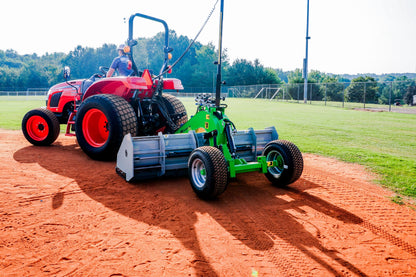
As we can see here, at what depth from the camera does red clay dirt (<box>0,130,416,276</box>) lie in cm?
290

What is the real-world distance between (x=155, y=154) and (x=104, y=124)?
6.42ft

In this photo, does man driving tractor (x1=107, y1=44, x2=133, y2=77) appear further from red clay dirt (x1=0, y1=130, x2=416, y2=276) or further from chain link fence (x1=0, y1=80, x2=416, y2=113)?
chain link fence (x1=0, y1=80, x2=416, y2=113)

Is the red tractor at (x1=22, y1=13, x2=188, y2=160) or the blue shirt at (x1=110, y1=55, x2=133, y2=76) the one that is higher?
the blue shirt at (x1=110, y1=55, x2=133, y2=76)

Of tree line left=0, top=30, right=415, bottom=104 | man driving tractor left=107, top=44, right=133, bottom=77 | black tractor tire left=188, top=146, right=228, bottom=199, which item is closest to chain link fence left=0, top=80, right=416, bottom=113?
tree line left=0, top=30, right=415, bottom=104

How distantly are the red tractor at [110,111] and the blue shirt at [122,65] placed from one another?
0.15 m

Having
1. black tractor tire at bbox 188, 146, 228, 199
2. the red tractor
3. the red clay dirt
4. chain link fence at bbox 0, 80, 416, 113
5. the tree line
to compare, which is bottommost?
the red clay dirt

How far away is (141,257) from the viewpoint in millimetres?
3002

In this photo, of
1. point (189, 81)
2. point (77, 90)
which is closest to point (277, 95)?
point (189, 81)

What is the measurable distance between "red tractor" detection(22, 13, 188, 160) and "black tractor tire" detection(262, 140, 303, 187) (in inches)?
99.1

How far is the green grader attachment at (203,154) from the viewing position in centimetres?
467

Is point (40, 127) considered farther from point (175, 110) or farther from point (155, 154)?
point (155, 154)

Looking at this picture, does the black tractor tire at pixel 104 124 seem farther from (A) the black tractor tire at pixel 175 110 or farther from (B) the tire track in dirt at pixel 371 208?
(B) the tire track in dirt at pixel 371 208

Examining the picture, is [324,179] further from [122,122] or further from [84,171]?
[84,171]

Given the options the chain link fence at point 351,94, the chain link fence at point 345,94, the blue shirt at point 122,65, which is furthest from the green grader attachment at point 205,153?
the chain link fence at point 351,94
